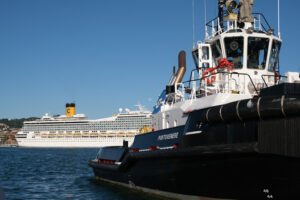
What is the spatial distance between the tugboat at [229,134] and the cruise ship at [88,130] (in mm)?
74538

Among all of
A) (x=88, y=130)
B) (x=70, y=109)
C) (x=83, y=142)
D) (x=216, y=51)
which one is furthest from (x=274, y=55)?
(x=70, y=109)

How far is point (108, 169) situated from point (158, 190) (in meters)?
4.38

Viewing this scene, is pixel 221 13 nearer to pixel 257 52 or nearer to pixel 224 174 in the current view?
pixel 257 52

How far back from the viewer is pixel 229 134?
7.02 meters

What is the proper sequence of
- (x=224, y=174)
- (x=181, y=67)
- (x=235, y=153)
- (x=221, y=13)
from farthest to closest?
(x=181, y=67)
(x=221, y=13)
(x=224, y=174)
(x=235, y=153)

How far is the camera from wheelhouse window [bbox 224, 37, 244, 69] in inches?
406

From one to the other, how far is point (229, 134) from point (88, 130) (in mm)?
84981

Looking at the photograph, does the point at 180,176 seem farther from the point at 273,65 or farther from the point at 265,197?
the point at 273,65

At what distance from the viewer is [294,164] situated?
238 inches

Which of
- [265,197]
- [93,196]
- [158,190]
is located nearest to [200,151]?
[265,197]

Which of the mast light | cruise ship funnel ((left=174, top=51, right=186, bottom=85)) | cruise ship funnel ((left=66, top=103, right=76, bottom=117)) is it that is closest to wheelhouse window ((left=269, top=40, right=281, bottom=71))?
the mast light

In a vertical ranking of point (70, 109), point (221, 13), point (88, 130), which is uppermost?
point (70, 109)

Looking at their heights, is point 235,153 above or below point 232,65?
below

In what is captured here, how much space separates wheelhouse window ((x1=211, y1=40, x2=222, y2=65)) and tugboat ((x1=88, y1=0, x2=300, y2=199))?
30mm
